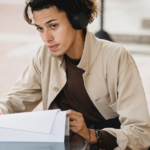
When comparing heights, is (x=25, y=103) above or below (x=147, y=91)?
above

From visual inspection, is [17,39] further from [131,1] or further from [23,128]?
[23,128]

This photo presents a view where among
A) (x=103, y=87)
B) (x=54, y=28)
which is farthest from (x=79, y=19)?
(x=103, y=87)

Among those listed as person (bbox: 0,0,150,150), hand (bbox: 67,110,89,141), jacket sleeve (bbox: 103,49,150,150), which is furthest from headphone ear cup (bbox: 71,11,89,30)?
hand (bbox: 67,110,89,141)

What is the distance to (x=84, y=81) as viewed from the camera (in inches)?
61.2

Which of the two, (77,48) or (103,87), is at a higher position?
(77,48)

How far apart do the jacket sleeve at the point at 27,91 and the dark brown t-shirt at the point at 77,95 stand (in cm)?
14

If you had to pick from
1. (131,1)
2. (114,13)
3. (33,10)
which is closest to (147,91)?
(33,10)

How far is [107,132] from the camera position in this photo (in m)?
1.34

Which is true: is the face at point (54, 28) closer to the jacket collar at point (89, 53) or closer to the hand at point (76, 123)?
the jacket collar at point (89, 53)

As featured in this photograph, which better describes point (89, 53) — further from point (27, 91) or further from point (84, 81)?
point (27, 91)

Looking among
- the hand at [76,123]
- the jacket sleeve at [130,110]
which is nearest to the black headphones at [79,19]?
the jacket sleeve at [130,110]

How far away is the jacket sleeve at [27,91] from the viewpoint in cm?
159

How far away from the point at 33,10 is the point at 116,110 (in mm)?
599

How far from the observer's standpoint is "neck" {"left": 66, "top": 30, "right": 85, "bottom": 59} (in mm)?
1611
